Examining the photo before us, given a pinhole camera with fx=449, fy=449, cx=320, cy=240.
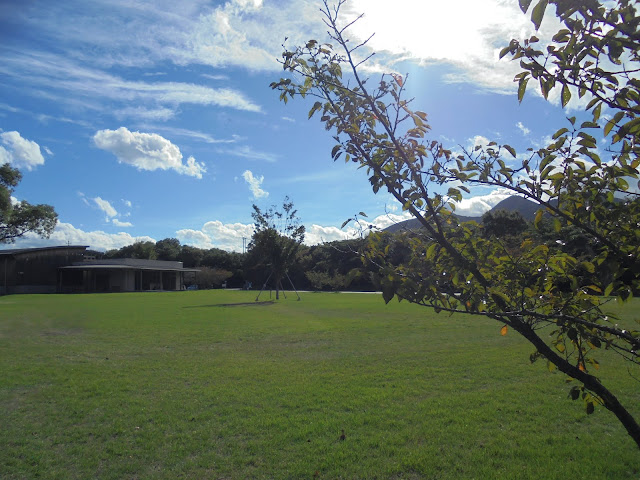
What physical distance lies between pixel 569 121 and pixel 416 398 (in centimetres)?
488

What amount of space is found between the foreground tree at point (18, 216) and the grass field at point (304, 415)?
131 feet

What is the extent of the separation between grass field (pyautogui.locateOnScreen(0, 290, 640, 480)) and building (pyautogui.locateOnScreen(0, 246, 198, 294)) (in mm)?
42546

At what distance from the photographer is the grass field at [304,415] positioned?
4.01 metres

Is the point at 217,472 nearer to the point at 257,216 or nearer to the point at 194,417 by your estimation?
the point at 194,417

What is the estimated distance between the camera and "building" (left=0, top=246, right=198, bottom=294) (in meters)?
45.5

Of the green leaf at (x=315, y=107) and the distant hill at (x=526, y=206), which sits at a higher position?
the green leaf at (x=315, y=107)

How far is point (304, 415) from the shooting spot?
5.32 meters

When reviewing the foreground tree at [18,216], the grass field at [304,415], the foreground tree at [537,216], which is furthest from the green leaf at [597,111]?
the foreground tree at [18,216]

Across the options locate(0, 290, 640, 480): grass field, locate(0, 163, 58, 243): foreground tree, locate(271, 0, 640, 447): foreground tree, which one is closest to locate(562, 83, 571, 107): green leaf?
locate(271, 0, 640, 447): foreground tree

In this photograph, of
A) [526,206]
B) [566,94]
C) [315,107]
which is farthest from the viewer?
[526,206]

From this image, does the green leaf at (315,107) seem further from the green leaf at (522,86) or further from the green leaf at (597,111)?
the green leaf at (597,111)

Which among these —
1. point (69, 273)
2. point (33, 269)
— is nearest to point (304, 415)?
point (33, 269)

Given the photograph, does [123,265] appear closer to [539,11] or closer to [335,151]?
[335,151]

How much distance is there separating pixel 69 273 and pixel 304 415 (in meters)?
54.2
